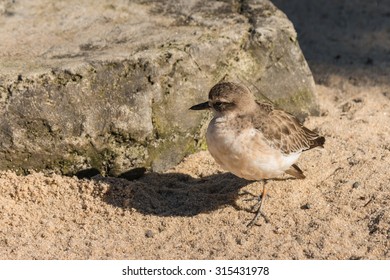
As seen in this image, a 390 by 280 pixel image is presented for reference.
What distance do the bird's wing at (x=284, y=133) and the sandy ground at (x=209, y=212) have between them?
436 millimetres

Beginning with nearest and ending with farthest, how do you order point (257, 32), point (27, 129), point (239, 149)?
→ point (239, 149), point (27, 129), point (257, 32)

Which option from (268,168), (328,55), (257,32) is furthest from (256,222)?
(328,55)

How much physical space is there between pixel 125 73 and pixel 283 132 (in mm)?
1765

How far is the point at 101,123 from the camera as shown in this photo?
290 inches

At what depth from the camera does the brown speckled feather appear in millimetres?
6953

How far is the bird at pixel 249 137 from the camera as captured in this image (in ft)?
22.0

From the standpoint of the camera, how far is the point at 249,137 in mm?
6773

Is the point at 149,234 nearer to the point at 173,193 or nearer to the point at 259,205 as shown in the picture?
the point at 173,193

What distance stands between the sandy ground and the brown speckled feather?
1.44 ft

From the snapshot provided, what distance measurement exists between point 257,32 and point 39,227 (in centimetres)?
336

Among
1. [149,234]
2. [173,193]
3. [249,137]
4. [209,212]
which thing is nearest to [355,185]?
[249,137]

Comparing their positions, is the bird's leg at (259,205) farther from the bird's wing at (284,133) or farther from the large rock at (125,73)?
the large rock at (125,73)

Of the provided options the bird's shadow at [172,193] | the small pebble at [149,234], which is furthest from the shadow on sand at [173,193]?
the small pebble at [149,234]
